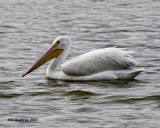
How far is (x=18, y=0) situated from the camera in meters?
20.0

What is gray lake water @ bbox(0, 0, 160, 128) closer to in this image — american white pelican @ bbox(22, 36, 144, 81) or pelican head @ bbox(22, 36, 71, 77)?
american white pelican @ bbox(22, 36, 144, 81)

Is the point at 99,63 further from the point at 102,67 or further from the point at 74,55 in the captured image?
the point at 74,55

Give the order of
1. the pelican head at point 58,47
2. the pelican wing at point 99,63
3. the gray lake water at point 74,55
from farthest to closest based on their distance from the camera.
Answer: the pelican head at point 58,47, the pelican wing at point 99,63, the gray lake water at point 74,55

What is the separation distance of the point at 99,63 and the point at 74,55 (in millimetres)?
2384

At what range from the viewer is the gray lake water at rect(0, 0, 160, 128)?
5.85 m

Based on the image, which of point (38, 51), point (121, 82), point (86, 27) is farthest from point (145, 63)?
point (86, 27)

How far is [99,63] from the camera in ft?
26.1

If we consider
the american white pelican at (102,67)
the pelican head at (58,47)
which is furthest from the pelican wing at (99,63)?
the pelican head at (58,47)

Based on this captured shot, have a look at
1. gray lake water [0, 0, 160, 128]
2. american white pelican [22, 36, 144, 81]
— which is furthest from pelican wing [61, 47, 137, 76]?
gray lake water [0, 0, 160, 128]

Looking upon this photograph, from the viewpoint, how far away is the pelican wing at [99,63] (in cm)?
791

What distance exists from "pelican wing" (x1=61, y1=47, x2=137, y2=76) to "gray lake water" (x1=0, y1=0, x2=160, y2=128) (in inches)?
8.5

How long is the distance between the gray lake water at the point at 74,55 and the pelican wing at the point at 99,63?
8.5 inches

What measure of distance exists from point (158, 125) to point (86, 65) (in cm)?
263

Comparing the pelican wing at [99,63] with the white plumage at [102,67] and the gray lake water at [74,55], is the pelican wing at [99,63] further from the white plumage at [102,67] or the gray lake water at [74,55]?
the gray lake water at [74,55]
